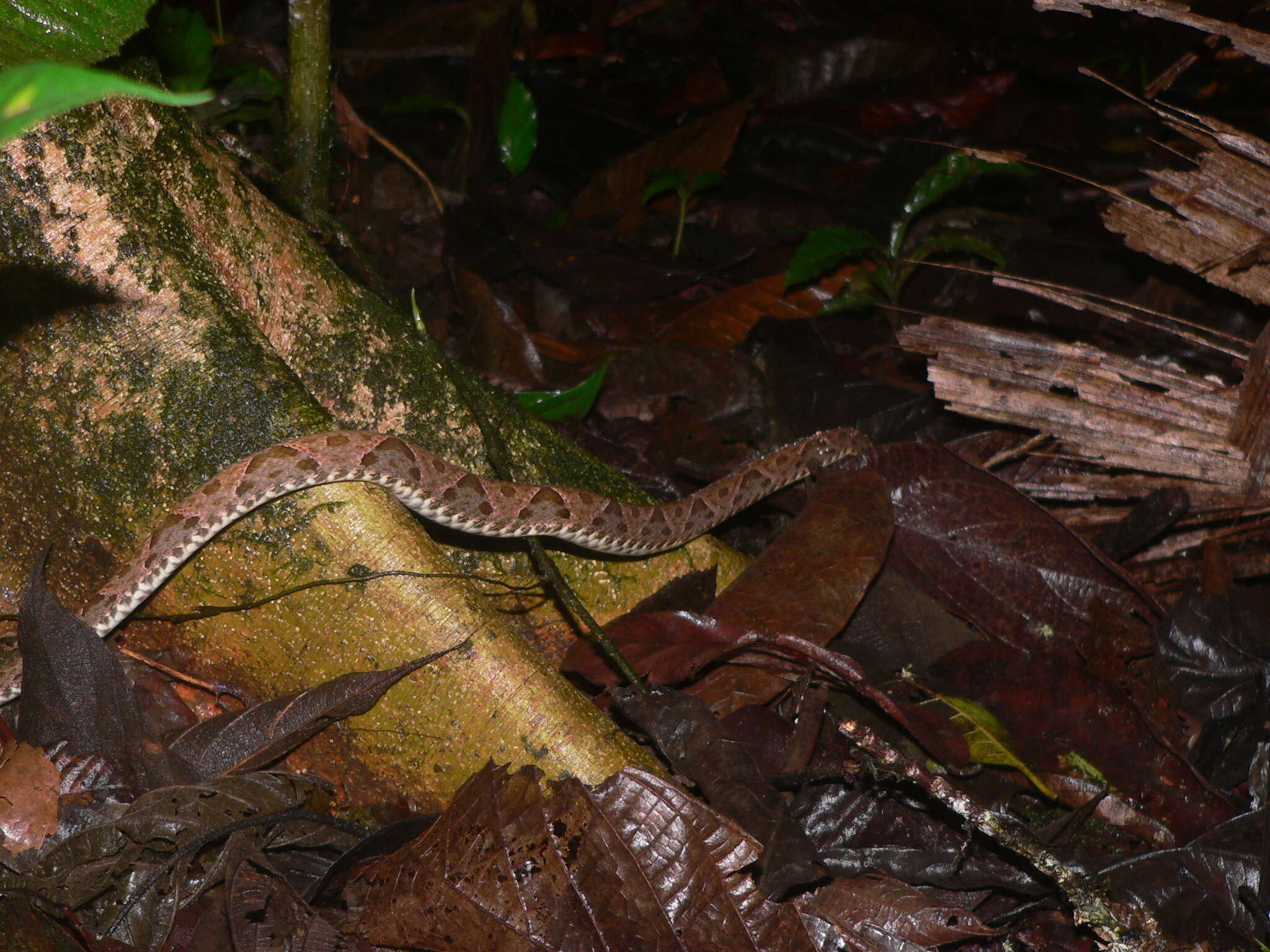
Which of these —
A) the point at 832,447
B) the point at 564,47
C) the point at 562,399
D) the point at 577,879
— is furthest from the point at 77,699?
the point at 564,47

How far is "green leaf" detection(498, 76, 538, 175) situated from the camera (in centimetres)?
639

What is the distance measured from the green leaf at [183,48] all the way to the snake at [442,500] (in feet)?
7.88

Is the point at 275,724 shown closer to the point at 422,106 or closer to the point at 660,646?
the point at 660,646

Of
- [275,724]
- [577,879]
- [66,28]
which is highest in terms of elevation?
[66,28]

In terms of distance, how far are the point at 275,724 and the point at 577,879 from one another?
110 cm

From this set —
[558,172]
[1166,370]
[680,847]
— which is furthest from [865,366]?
[680,847]

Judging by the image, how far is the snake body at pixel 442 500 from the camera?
3008 mm

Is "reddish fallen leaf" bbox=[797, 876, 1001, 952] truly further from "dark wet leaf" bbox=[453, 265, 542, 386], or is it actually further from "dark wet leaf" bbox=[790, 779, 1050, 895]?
"dark wet leaf" bbox=[453, 265, 542, 386]

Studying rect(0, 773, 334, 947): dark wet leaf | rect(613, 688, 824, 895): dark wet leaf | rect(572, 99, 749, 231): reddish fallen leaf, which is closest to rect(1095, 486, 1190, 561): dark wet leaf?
rect(613, 688, 824, 895): dark wet leaf

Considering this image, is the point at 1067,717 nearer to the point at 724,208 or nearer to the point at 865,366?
the point at 865,366

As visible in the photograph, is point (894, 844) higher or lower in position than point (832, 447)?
lower

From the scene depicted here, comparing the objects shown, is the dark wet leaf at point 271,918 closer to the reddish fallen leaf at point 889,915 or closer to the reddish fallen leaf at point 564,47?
the reddish fallen leaf at point 889,915

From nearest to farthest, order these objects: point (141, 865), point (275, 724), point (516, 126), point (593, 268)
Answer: point (141, 865), point (275, 724), point (593, 268), point (516, 126)

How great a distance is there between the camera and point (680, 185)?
6.25 m
